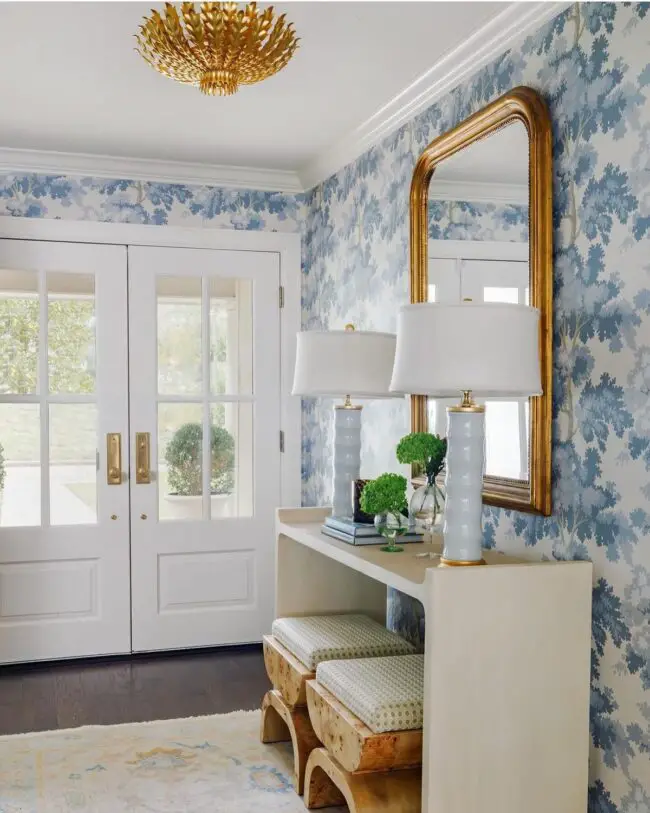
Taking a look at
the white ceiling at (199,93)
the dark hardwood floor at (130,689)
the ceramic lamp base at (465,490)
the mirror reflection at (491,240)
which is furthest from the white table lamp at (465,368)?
the dark hardwood floor at (130,689)

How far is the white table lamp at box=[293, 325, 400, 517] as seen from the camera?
316 centimetres

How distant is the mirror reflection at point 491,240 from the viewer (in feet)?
8.49

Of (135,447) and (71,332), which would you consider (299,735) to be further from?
(71,332)

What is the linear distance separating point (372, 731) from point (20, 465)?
255cm

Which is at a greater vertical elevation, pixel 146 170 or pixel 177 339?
pixel 146 170

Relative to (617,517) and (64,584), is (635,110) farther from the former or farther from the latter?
(64,584)

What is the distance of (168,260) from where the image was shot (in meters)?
4.46

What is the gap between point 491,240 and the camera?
2.74m

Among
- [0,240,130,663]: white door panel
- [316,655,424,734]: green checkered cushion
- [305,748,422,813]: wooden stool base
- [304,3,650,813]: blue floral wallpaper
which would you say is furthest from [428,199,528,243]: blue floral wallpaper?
[0,240,130,663]: white door panel

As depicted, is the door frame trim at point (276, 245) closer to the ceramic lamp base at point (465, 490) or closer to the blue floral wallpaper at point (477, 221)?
the blue floral wallpaper at point (477, 221)

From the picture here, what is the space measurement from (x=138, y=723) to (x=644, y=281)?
2488 mm

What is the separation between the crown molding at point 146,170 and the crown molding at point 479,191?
1.55 meters

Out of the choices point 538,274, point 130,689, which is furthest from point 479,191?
point 130,689

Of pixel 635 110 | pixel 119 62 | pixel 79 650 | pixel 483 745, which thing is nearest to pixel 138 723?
pixel 79 650
